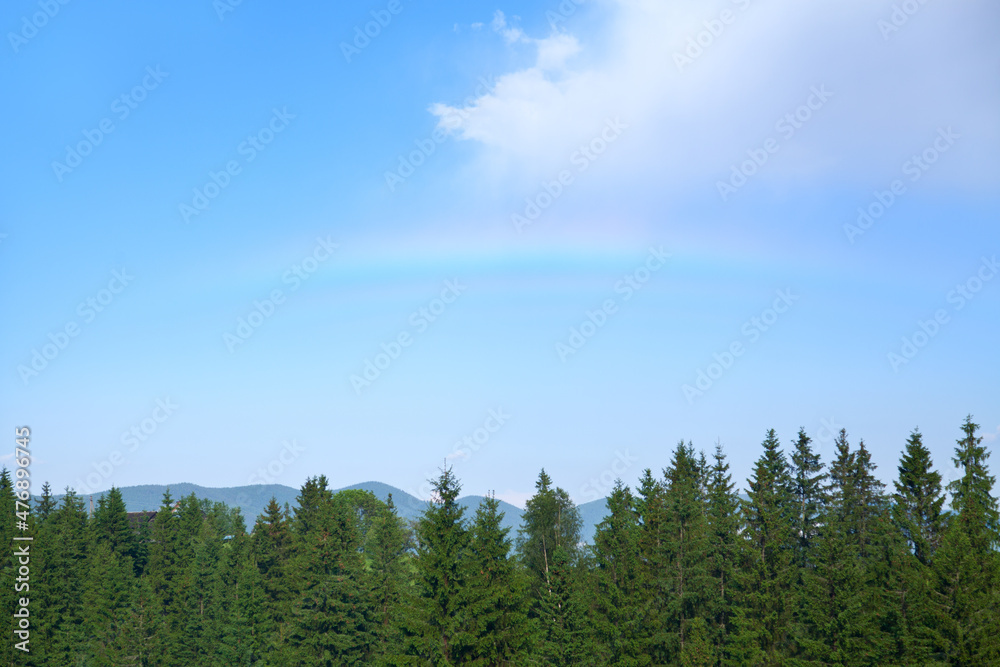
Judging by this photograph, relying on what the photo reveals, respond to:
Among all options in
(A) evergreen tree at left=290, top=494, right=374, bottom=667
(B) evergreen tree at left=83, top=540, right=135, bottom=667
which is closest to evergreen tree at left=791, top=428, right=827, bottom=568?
(A) evergreen tree at left=290, top=494, right=374, bottom=667

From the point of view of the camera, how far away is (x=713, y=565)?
60875mm

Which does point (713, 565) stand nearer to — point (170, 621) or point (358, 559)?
point (358, 559)

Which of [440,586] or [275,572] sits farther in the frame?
[275,572]

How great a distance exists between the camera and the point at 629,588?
6328 centimetres

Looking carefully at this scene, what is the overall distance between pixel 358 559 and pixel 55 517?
186ft

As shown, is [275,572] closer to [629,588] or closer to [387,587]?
[387,587]

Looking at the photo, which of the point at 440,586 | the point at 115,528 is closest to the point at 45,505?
the point at 115,528

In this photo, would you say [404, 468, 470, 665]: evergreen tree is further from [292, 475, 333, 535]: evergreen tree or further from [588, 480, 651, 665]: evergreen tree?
[292, 475, 333, 535]: evergreen tree

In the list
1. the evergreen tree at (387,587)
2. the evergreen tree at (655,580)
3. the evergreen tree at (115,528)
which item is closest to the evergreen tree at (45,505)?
the evergreen tree at (115,528)

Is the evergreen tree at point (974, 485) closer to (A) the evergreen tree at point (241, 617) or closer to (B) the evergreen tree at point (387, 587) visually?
(B) the evergreen tree at point (387, 587)

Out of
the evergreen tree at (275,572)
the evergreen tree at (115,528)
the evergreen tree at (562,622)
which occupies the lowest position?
the evergreen tree at (562,622)

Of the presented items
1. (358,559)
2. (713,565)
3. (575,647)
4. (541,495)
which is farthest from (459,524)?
(541,495)

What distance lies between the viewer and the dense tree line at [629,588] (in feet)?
167

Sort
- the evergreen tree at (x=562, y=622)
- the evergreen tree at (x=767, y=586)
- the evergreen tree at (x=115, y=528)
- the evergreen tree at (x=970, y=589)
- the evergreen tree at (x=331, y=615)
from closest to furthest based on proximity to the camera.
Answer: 1. the evergreen tree at (x=970, y=589)
2. the evergreen tree at (x=767, y=586)
3. the evergreen tree at (x=562, y=622)
4. the evergreen tree at (x=331, y=615)
5. the evergreen tree at (x=115, y=528)
